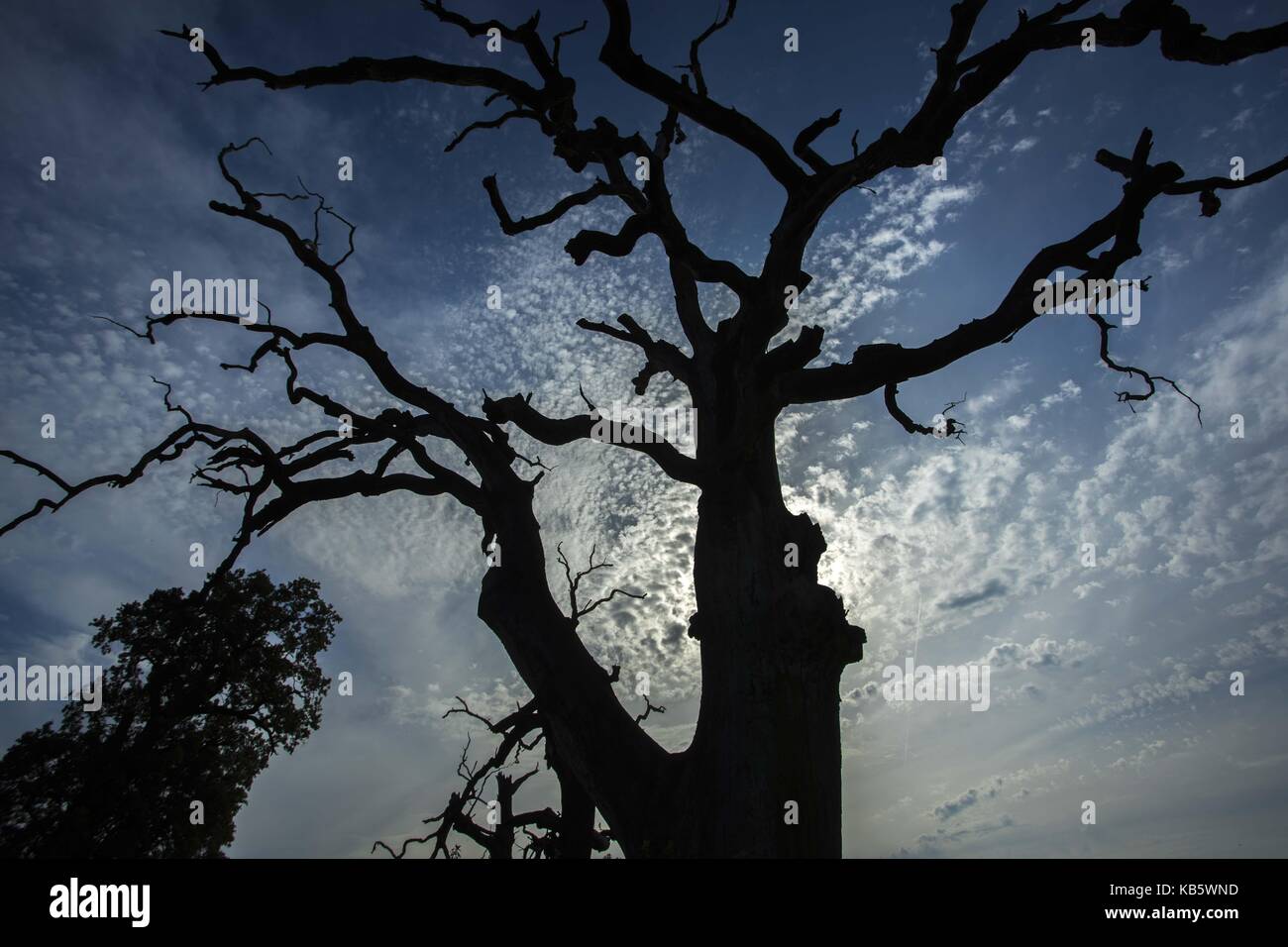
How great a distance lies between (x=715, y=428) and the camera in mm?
6238

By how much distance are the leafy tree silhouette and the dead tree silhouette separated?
9559 mm

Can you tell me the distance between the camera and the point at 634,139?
23.5 ft

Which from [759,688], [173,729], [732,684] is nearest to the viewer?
[759,688]

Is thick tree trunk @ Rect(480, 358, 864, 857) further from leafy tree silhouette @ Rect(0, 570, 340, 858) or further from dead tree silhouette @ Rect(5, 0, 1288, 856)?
leafy tree silhouette @ Rect(0, 570, 340, 858)

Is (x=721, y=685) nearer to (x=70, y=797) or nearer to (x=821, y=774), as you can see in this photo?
(x=821, y=774)

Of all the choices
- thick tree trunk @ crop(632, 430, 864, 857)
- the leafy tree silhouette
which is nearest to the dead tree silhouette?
thick tree trunk @ crop(632, 430, 864, 857)

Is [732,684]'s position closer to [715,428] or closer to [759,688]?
[759,688]

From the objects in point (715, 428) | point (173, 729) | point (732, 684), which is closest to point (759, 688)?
point (732, 684)

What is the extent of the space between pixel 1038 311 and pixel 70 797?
61.5 feet

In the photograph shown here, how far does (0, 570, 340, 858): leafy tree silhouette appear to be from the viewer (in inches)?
549

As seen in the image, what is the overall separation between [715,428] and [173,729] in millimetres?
14960
